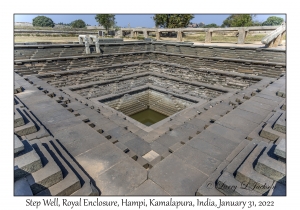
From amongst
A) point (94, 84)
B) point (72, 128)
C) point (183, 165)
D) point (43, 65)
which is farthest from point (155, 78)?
point (183, 165)

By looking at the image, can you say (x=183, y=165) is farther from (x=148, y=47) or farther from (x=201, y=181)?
(x=148, y=47)

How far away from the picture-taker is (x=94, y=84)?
13914mm

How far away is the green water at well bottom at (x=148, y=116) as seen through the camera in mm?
14305

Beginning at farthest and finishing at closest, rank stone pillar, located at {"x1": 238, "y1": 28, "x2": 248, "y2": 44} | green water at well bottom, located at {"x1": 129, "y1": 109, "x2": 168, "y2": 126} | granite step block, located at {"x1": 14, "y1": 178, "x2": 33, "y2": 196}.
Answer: stone pillar, located at {"x1": 238, "y1": 28, "x2": 248, "y2": 44} < green water at well bottom, located at {"x1": 129, "y1": 109, "x2": 168, "y2": 126} < granite step block, located at {"x1": 14, "y1": 178, "x2": 33, "y2": 196}

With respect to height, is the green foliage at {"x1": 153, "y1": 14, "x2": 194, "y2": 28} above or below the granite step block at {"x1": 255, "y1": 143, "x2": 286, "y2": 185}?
above

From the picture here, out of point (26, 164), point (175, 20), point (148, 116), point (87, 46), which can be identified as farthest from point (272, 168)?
point (175, 20)

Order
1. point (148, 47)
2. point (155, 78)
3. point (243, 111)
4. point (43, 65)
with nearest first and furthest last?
point (243, 111) → point (43, 65) → point (155, 78) → point (148, 47)

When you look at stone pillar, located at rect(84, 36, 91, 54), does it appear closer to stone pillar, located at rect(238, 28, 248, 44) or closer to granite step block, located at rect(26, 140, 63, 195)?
granite step block, located at rect(26, 140, 63, 195)

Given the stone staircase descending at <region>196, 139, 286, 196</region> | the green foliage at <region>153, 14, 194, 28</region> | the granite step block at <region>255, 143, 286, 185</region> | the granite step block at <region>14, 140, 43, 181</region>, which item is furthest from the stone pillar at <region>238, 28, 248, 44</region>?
the granite step block at <region>14, 140, 43, 181</region>

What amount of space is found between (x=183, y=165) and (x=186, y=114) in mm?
5673

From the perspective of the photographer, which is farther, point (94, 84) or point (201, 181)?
point (94, 84)

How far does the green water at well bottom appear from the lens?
14305 millimetres

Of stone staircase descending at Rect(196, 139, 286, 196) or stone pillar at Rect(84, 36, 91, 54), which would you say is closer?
stone staircase descending at Rect(196, 139, 286, 196)

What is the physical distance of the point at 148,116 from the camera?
591 inches
